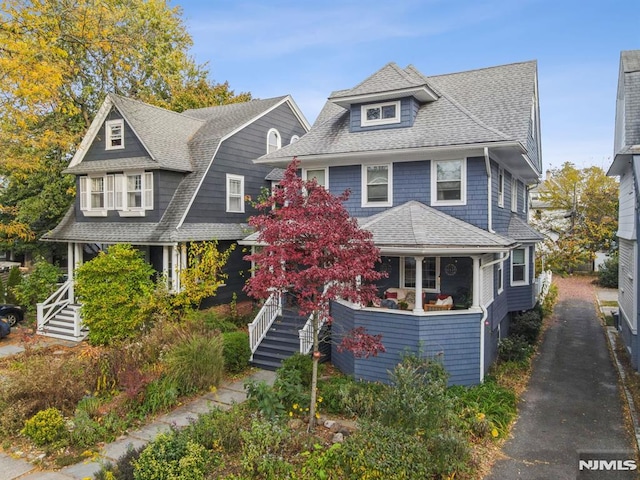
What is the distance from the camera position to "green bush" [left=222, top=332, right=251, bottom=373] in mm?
12906

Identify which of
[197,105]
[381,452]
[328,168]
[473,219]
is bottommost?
[381,452]

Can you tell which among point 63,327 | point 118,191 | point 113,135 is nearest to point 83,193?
point 118,191

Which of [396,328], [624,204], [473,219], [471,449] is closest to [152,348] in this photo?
[396,328]

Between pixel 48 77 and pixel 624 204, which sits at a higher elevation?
pixel 48 77

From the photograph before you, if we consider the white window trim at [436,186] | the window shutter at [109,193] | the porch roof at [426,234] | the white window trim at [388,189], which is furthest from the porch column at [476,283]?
the window shutter at [109,193]

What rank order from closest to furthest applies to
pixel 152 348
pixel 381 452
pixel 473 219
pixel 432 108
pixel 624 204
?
pixel 381 452
pixel 152 348
pixel 473 219
pixel 432 108
pixel 624 204

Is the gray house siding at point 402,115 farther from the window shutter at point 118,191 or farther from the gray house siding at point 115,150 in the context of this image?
the window shutter at point 118,191

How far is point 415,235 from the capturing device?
11320 mm

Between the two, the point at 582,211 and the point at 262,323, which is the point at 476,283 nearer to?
the point at 262,323

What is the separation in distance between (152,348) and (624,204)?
16.3 m

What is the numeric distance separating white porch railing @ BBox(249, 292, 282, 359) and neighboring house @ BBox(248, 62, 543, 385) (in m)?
0.06

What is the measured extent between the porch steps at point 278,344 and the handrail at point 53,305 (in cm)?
1005

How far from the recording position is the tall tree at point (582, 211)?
85.4 feet

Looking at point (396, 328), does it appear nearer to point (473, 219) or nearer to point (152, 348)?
point (473, 219)
